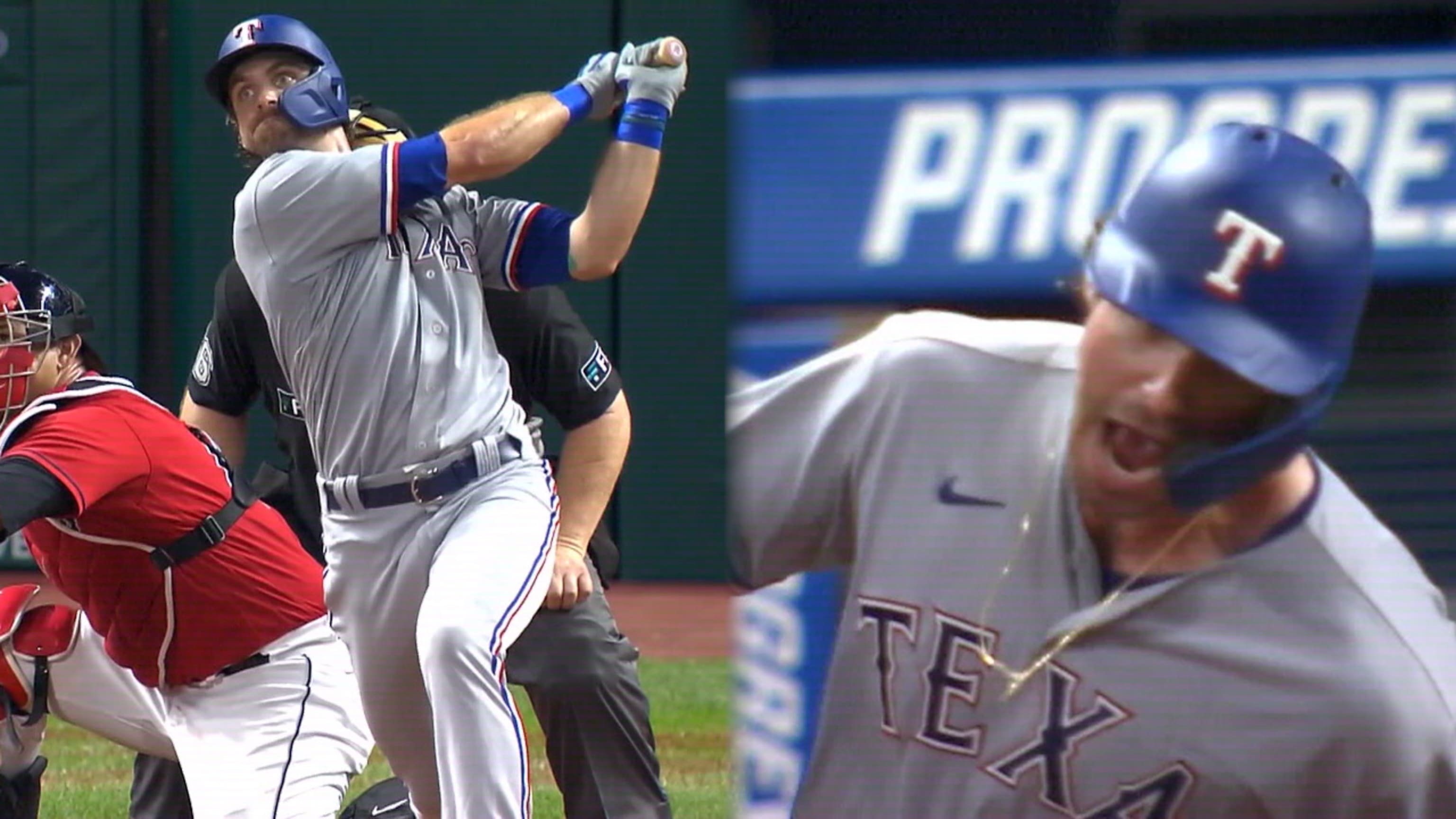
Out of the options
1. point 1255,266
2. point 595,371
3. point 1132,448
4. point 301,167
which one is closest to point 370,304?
point 301,167

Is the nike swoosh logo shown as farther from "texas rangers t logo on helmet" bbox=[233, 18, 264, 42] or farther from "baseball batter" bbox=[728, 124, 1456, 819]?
"texas rangers t logo on helmet" bbox=[233, 18, 264, 42]

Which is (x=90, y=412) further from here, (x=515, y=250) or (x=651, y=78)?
(x=651, y=78)

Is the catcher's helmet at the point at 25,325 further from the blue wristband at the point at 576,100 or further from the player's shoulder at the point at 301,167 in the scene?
the blue wristband at the point at 576,100

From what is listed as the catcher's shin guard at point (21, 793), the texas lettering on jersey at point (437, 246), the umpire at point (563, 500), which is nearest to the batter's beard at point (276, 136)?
the texas lettering on jersey at point (437, 246)

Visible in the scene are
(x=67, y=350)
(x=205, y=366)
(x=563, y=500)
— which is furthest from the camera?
(x=205, y=366)

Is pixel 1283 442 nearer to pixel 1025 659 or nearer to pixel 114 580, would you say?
pixel 1025 659
